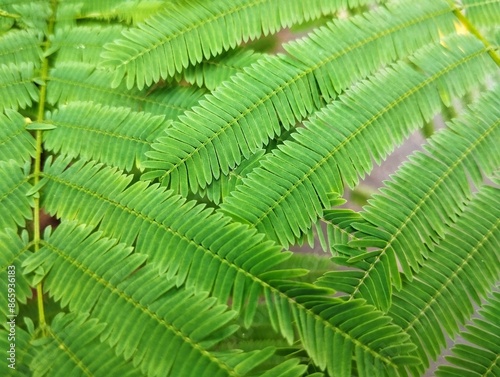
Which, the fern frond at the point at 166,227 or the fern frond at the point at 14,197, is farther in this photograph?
the fern frond at the point at 14,197

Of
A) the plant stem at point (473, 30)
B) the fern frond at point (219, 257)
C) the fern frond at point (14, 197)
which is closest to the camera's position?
the fern frond at point (219, 257)

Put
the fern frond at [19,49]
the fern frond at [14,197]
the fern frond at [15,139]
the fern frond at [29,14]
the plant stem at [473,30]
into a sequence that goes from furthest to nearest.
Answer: the fern frond at [29,14] → the fern frond at [19,49] → the plant stem at [473,30] → the fern frond at [15,139] → the fern frond at [14,197]

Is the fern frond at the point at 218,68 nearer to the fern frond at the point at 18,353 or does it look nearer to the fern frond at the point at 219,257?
the fern frond at the point at 219,257

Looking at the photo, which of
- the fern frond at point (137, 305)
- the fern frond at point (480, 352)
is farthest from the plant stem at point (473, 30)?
the fern frond at point (137, 305)

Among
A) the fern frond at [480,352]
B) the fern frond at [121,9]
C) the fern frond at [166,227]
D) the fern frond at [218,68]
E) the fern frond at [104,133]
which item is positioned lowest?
the fern frond at [480,352]

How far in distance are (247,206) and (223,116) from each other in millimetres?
303

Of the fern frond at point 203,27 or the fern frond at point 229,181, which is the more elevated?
the fern frond at point 203,27

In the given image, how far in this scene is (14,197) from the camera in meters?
1.13

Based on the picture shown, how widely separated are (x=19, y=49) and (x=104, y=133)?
56 cm

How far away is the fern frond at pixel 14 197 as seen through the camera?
1100 mm

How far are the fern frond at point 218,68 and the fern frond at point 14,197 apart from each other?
1.93 feet

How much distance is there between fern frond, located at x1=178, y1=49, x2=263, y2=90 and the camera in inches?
53.8

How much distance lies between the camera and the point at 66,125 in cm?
127

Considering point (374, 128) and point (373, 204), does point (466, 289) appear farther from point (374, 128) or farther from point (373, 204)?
point (374, 128)
